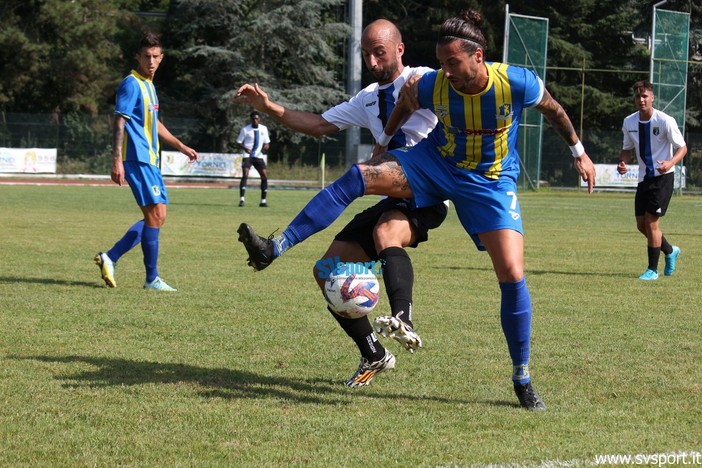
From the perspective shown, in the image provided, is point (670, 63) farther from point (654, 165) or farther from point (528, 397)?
point (528, 397)

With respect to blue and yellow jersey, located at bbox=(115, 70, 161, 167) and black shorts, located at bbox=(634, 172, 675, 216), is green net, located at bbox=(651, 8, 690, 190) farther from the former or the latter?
blue and yellow jersey, located at bbox=(115, 70, 161, 167)

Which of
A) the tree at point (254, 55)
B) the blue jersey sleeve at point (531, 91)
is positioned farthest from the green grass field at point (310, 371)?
the tree at point (254, 55)

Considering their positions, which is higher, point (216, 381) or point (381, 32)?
point (381, 32)

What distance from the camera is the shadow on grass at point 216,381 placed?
502 centimetres

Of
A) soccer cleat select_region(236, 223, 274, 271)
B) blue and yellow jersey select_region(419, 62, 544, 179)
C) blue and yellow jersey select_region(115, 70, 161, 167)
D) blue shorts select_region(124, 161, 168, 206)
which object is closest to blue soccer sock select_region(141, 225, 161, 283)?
blue shorts select_region(124, 161, 168, 206)

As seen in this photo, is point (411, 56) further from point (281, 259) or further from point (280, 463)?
point (280, 463)

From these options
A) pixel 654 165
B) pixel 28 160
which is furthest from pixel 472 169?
pixel 28 160

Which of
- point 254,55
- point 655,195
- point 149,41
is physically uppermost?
point 254,55

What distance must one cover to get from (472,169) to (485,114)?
0.29 metres

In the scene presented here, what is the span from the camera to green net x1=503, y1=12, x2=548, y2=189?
3406cm

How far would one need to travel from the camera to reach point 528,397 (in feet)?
15.8

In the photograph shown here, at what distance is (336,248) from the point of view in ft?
18.0

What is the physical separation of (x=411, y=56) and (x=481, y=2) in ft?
14.6

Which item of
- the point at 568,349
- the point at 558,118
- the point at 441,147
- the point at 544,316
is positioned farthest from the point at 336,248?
the point at 544,316
